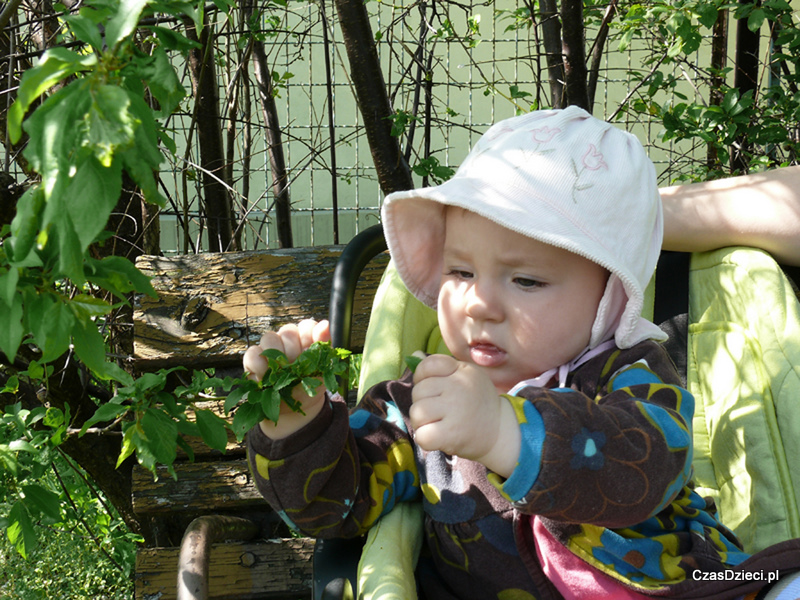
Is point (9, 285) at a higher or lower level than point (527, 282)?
higher

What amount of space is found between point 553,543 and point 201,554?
0.69 meters

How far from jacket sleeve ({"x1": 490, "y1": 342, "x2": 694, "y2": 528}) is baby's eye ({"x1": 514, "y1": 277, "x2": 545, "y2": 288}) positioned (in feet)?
0.64

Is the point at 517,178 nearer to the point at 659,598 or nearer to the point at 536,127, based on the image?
the point at 536,127

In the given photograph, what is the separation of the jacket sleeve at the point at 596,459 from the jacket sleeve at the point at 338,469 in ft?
1.10

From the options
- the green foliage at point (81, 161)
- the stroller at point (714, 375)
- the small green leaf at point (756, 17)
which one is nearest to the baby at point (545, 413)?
the stroller at point (714, 375)

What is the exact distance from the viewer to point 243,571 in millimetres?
2381

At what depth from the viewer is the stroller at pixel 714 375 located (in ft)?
4.65

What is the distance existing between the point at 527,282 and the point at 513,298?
0.14 ft

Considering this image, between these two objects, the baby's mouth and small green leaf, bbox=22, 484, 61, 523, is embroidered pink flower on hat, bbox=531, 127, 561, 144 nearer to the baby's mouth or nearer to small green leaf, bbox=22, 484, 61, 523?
the baby's mouth

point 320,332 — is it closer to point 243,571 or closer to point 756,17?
point 243,571

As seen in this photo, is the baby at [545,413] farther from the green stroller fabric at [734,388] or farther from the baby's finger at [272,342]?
the green stroller fabric at [734,388]

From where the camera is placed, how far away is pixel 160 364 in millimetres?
2322

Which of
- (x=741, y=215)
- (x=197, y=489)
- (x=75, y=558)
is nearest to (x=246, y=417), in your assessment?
(x=741, y=215)

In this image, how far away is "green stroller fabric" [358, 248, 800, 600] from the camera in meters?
1.44
